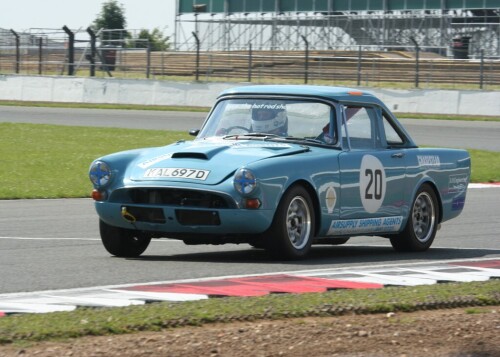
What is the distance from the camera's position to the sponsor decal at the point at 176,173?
9.28 m

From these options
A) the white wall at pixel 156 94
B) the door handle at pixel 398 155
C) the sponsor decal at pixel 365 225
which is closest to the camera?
the sponsor decal at pixel 365 225

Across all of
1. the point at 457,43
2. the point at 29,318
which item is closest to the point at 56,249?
the point at 29,318

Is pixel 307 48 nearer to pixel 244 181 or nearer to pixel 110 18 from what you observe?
pixel 244 181

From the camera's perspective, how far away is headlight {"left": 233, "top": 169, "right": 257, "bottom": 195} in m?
9.17

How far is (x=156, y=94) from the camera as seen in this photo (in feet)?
141

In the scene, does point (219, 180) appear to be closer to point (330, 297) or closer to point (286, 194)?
point (286, 194)

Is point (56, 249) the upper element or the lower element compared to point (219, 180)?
lower

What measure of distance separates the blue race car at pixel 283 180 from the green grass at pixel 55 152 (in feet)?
21.4

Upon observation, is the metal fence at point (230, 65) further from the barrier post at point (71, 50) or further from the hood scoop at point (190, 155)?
the hood scoop at point (190, 155)

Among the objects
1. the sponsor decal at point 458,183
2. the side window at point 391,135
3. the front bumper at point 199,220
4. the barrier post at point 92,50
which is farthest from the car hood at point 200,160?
the barrier post at point 92,50

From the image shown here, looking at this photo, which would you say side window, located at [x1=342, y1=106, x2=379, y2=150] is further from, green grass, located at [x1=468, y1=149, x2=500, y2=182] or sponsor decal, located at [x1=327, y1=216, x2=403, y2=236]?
green grass, located at [x1=468, y1=149, x2=500, y2=182]

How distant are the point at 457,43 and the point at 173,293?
4792cm

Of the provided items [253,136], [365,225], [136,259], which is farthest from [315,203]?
[136,259]

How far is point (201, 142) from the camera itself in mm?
10250
